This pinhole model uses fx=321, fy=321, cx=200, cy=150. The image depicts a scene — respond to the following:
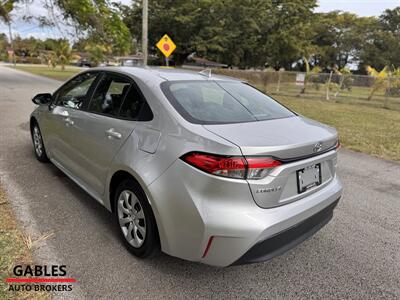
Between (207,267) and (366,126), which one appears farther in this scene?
(366,126)

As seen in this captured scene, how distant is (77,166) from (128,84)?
1.18 metres

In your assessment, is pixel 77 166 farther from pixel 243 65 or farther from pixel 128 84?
pixel 243 65

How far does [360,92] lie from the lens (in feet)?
→ 59.1

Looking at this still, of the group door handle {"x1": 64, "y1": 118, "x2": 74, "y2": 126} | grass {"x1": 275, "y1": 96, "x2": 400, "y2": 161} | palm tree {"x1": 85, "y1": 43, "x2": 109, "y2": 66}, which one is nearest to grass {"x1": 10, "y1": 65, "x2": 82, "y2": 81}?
palm tree {"x1": 85, "y1": 43, "x2": 109, "y2": 66}

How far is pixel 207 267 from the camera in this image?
2.70m

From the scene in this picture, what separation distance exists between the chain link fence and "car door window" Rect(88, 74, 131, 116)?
15.4 metres

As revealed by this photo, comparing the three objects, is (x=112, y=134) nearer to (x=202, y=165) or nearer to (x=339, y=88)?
(x=202, y=165)

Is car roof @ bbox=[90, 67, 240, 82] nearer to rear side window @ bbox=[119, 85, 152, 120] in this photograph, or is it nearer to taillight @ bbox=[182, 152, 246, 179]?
rear side window @ bbox=[119, 85, 152, 120]

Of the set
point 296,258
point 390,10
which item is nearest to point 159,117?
point 296,258

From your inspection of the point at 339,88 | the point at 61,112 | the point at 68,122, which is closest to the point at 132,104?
the point at 68,122

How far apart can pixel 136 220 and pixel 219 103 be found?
1.26m

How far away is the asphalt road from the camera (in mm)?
2436

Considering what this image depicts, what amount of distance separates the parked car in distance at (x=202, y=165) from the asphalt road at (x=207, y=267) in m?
0.26

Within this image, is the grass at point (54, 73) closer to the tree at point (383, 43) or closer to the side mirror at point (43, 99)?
the side mirror at point (43, 99)
